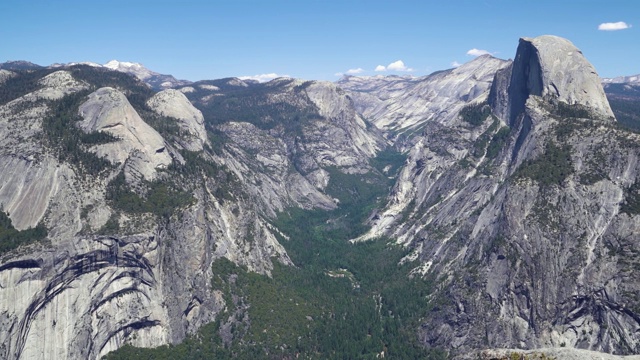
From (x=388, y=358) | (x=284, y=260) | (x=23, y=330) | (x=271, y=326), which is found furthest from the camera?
(x=284, y=260)

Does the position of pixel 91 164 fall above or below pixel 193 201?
above

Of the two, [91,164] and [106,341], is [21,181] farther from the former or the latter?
[106,341]

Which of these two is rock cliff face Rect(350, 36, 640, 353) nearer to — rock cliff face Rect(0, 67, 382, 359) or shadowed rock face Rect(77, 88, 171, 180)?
rock cliff face Rect(0, 67, 382, 359)

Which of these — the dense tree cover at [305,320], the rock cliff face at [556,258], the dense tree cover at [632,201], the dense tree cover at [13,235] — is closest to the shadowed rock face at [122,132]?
the dense tree cover at [13,235]

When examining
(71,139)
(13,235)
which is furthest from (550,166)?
(13,235)

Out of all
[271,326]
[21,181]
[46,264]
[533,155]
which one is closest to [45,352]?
[46,264]

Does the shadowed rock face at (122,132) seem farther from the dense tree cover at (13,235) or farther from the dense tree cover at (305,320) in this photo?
the dense tree cover at (305,320)

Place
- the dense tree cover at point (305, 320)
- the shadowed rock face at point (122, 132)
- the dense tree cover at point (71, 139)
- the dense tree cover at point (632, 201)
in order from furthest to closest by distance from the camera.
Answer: the shadowed rock face at point (122, 132)
the dense tree cover at point (71, 139)
the dense tree cover at point (305, 320)
the dense tree cover at point (632, 201)

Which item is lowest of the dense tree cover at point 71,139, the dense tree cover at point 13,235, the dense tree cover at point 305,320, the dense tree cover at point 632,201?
the dense tree cover at point 305,320

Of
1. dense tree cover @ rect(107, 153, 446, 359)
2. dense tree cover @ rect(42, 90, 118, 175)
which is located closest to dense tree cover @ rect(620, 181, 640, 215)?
dense tree cover @ rect(107, 153, 446, 359)
